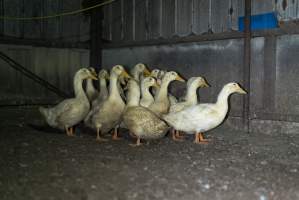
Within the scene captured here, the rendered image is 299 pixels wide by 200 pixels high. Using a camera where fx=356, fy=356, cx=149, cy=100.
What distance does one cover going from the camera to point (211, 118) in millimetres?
5359

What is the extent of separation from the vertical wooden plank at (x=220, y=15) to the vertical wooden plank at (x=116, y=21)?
2.84m

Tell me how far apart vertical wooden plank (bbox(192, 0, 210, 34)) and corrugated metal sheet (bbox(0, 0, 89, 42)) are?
3452 millimetres

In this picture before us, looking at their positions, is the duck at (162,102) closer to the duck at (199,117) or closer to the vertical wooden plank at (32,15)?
the duck at (199,117)

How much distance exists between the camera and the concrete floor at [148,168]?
10.6 ft

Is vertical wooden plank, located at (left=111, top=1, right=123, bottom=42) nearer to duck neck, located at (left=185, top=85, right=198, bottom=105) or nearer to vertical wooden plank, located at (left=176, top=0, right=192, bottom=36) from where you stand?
vertical wooden plank, located at (left=176, top=0, right=192, bottom=36)

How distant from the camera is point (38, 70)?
30.2ft

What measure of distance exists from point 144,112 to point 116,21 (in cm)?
458

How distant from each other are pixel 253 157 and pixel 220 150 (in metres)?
0.56

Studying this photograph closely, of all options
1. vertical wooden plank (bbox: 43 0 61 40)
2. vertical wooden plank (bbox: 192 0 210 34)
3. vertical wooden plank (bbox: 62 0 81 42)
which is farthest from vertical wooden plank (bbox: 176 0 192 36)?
vertical wooden plank (bbox: 43 0 61 40)

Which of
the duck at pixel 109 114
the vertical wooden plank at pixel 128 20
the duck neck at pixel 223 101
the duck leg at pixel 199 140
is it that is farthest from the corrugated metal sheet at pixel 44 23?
the duck neck at pixel 223 101

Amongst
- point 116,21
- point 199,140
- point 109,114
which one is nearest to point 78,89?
point 109,114

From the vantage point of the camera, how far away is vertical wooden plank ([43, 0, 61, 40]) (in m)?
9.06

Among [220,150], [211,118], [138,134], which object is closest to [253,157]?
[220,150]

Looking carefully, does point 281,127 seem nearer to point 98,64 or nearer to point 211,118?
point 211,118
